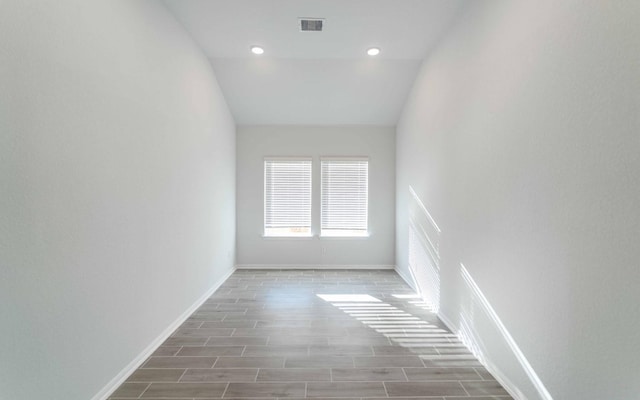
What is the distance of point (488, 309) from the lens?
2361mm

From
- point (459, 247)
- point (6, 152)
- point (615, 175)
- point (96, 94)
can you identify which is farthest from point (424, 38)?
point (6, 152)

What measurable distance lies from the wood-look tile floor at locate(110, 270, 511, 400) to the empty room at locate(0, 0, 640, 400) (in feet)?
0.07

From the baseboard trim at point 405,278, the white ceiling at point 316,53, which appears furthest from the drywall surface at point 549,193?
the baseboard trim at point 405,278

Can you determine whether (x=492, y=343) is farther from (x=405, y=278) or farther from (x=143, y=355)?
(x=143, y=355)

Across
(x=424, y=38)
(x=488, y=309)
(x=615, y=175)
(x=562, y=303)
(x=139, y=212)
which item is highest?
(x=424, y=38)

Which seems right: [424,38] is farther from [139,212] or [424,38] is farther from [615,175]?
[139,212]

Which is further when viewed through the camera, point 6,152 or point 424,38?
point 424,38

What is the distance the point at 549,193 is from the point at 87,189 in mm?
2768

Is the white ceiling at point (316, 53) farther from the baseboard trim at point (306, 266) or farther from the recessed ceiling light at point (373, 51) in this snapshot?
the baseboard trim at point (306, 266)

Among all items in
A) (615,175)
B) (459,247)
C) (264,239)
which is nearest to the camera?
(615,175)

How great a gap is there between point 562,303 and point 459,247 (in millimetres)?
1240

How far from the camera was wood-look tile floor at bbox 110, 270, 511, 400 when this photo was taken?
6.92ft

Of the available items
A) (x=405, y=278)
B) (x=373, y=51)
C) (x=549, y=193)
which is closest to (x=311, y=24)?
(x=373, y=51)

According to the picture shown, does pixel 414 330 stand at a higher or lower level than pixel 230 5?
lower
